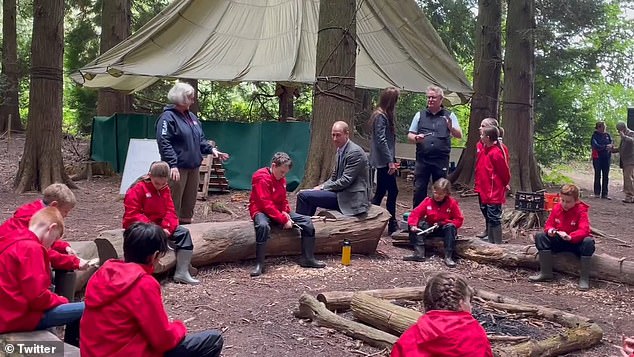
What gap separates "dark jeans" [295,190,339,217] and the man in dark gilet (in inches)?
45.4

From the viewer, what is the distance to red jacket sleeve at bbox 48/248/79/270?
406 centimetres

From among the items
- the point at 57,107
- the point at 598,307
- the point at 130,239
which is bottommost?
the point at 598,307

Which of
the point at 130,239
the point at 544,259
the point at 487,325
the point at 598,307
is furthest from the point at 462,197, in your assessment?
the point at 130,239

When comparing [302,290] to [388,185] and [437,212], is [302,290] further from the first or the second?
[388,185]

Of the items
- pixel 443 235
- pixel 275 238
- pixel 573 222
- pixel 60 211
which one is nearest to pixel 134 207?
pixel 60 211

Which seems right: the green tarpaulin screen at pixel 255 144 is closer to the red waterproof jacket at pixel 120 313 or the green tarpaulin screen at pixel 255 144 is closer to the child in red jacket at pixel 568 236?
the child in red jacket at pixel 568 236

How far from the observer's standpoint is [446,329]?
8.82ft

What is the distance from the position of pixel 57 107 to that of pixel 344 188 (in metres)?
5.51

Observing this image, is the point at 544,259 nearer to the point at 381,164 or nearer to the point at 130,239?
the point at 381,164

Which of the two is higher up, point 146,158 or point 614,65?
point 614,65

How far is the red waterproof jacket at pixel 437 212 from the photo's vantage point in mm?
6867

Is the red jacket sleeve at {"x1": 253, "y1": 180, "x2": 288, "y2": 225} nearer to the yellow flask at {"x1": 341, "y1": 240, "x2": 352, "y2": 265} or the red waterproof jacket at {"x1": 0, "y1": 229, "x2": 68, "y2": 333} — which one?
the yellow flask at {"x1": 341, "y1": 240, "x2": 352, "y2": 265}

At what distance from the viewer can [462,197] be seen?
11.8 meters

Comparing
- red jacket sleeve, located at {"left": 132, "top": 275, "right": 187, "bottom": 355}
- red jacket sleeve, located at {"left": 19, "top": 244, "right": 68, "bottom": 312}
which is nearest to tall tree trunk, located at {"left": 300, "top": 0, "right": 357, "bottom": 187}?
red jacket sleeve, located at {"left": 19, "top": 244, "right": 68, "bottom": 312}
